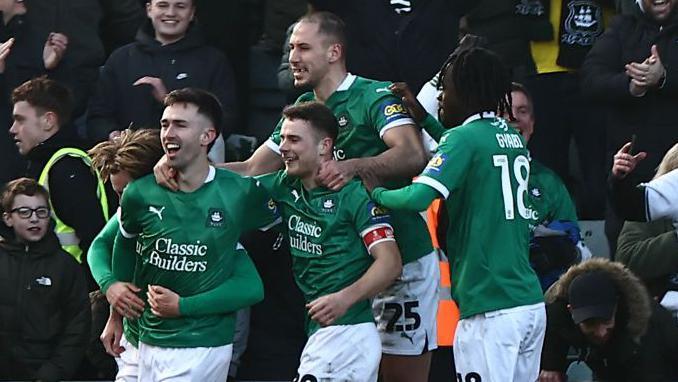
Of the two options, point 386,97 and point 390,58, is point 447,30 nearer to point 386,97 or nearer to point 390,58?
point 390,58

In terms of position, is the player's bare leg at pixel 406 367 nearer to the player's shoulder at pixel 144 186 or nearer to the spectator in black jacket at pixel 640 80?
the player's shoulder at pixel 144 186

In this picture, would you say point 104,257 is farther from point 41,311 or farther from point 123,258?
point 41,311

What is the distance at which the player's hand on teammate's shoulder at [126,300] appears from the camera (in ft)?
30.9

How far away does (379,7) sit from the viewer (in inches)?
447

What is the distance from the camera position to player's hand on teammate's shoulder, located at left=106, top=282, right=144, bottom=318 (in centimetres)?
941

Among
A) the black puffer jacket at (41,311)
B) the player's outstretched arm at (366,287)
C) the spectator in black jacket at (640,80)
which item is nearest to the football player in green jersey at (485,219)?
the player's outstretched arm at (366,287)

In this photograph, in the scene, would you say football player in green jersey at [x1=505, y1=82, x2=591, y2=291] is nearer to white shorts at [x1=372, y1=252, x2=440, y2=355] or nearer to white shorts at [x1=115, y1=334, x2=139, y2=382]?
white shorts at [x1=372, y1=252, x2=440, y2=355]

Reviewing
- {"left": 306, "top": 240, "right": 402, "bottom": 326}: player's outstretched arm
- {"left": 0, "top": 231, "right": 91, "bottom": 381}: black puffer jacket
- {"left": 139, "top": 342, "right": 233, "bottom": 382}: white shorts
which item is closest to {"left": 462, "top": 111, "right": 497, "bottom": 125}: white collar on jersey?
{"left": 306, "top": 240, "right": 402, "bottom": 326}: player's outstretched arm

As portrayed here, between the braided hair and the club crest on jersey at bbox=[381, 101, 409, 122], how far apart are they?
0.44m

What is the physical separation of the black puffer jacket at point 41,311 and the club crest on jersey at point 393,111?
8.39ft

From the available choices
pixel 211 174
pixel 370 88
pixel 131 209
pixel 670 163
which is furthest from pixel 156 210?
pixel 670 163

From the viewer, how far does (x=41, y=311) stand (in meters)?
11.1

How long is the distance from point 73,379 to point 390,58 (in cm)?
276

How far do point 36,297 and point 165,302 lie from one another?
210 centimetres
